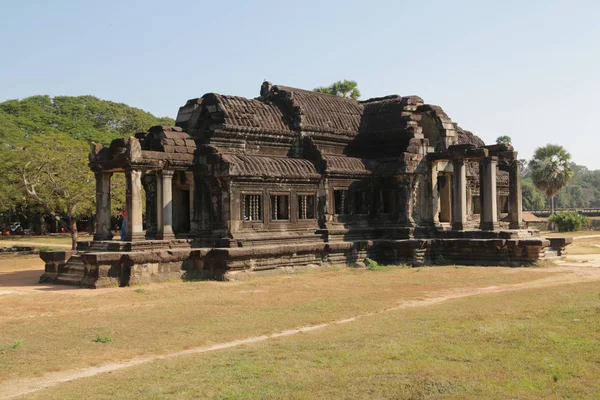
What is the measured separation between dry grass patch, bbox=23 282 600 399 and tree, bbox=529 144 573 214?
41151mm

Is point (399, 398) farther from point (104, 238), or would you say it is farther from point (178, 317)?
point (104, 238)

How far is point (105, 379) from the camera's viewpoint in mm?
8016

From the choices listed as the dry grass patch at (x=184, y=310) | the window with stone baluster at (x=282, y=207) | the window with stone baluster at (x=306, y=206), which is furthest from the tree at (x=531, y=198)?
the window with stone baluster at (x=282, y=207)

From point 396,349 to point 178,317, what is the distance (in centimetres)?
499

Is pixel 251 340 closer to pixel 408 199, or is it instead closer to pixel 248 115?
pixel 248 115

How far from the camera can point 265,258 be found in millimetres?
19828

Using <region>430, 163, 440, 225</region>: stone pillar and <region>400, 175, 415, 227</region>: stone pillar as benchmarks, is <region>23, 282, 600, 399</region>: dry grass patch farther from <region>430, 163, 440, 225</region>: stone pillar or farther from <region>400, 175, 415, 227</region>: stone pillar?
<region>430, 163, 440, 225</region>: stone pillar

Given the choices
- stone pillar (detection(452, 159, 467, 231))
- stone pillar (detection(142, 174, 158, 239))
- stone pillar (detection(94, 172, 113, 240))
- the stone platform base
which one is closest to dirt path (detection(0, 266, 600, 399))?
the stone platform base

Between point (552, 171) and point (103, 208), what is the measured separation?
39348 millimetres

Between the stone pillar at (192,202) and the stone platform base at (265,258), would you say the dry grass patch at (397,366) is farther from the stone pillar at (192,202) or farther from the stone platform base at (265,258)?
the stone pillar at (192,202)

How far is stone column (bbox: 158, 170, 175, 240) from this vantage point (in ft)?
63.3

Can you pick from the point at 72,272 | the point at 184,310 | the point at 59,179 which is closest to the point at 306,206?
the point at 72,272

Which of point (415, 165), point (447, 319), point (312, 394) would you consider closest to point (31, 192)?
point (415, 165)

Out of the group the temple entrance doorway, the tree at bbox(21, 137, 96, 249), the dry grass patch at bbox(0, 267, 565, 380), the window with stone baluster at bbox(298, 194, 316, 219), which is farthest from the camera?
the tree at bbox(21, 137, 96, 249)
